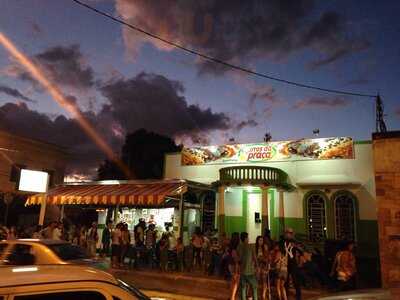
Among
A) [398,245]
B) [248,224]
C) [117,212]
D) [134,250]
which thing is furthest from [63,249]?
[248,224]

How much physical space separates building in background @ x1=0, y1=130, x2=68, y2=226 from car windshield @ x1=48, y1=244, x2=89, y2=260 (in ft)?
59.6

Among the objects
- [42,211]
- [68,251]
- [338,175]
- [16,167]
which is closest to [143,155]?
[16,167]

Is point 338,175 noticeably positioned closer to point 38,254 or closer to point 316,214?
point 316,214

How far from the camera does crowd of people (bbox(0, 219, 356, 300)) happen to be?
33.0 ft

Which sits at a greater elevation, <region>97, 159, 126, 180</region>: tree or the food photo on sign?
<region>97, 159, 126, 180</region>: tree

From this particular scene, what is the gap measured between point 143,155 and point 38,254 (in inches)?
1384

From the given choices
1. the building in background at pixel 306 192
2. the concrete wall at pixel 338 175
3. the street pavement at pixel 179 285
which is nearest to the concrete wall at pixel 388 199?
the street pavement at pixel 179 285

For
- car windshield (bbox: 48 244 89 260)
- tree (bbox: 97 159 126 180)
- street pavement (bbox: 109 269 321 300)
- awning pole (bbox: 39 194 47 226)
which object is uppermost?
tree (bbox: 97 159 126 180)

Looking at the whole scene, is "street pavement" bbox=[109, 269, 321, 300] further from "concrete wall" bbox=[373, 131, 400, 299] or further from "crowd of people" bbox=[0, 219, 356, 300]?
"concrete wall" bbox=[373, 131, 400, 299]

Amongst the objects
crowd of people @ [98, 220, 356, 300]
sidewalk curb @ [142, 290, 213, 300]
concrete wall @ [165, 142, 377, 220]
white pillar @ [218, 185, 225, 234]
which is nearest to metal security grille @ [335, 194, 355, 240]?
concrete wall @ [165, 142, 377, 220]

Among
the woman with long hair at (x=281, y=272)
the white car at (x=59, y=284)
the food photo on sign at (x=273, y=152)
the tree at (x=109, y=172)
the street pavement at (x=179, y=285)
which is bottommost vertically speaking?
the street pavement at (x=179, y=285)

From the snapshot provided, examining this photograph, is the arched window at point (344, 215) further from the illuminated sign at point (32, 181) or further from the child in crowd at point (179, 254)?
the illuminated sign at point (32, 181)

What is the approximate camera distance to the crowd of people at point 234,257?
10.0m

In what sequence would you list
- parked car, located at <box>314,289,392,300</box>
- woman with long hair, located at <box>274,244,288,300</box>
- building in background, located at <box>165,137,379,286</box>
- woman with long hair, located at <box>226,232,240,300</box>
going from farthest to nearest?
building in background, located at <box>165,137,379,286</box>, woman with long hair, located at <box>274,244,288,300</box>, woman with long hair, located at <box>226,232,240,300</box>, parked car, located at <box>314,289,392,300</box>
